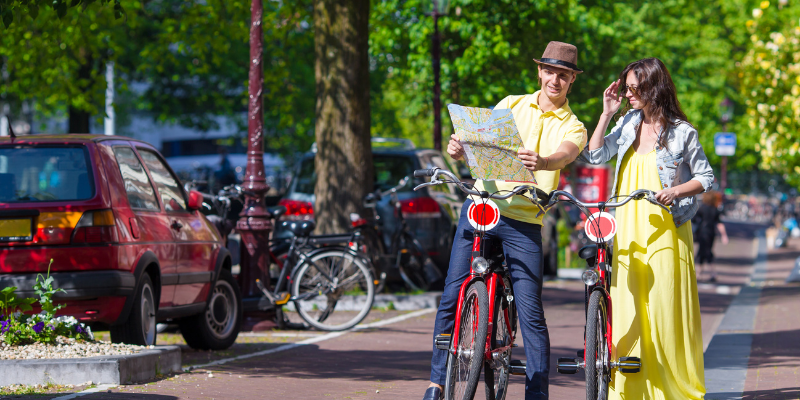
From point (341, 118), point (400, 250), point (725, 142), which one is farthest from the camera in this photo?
point (725, 142)

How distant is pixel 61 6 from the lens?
6523mm

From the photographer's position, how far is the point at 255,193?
9.53 metres

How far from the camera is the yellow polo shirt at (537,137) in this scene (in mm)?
4793

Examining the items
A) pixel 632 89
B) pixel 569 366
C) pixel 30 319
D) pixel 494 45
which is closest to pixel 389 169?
pixel 30 319

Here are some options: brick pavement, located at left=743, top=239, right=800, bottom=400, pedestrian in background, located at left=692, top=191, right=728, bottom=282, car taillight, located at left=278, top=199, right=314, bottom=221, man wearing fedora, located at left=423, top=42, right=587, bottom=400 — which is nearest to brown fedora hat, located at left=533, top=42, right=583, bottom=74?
man wearing fedora, located at left=423, top=42, right=587, bottom=400

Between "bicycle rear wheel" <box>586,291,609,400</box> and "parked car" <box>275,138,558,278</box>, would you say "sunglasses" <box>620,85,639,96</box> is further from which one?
"parked car" <box>275,138,558,278</box>

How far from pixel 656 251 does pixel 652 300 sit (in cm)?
24

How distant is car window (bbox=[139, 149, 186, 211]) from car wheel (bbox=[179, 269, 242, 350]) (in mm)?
767

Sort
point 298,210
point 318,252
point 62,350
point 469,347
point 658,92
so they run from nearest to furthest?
point 469,347 → point 658,92 → point 62,350 → point 318,252 → point 298,210

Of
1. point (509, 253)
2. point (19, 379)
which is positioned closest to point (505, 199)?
point (509, 253)

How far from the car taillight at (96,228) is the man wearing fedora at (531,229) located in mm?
2492

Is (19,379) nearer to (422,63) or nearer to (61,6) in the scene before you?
(61,6)

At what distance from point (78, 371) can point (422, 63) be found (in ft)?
45.4

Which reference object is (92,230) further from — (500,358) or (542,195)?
(542,195)
